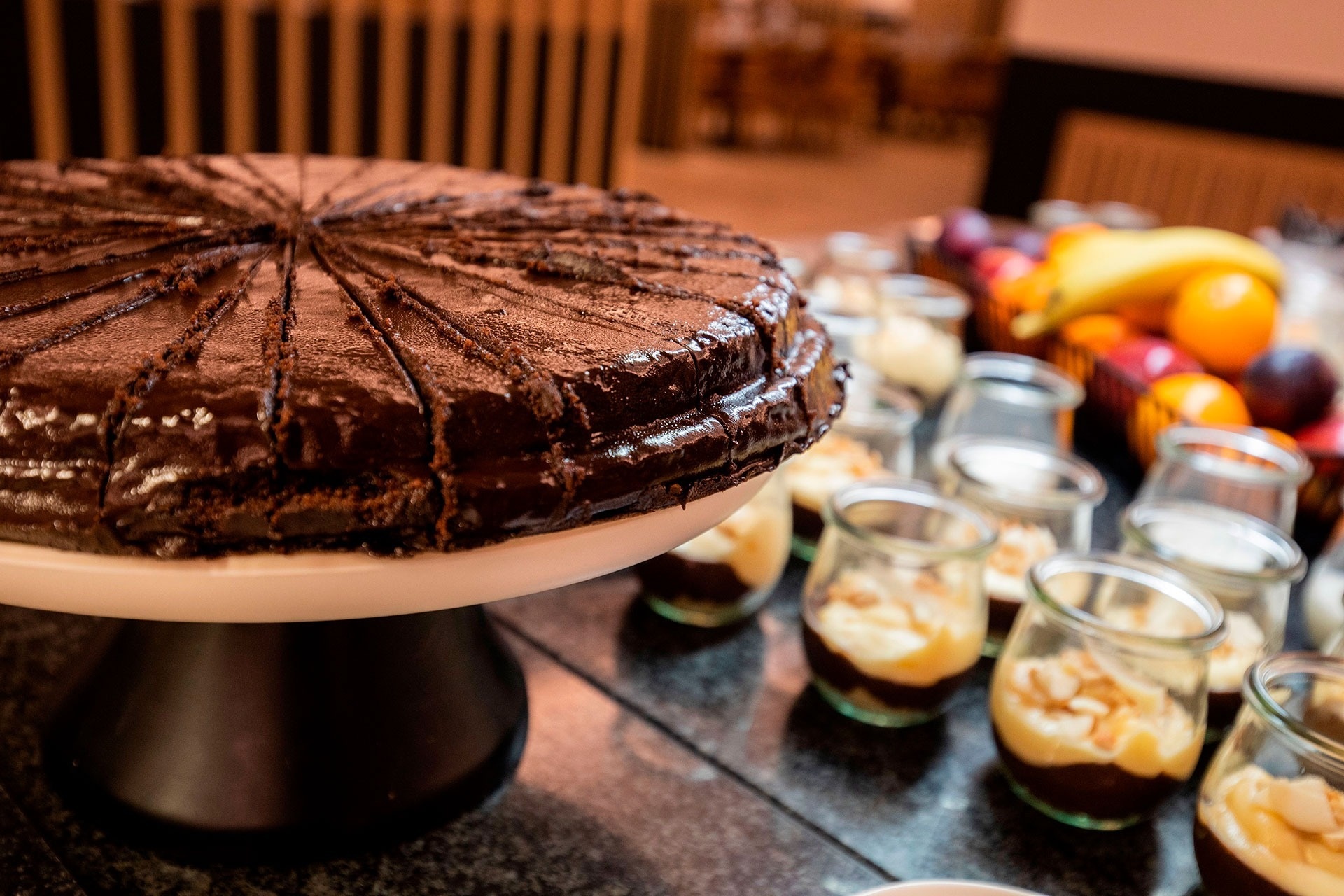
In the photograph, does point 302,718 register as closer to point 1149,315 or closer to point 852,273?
point 852,273

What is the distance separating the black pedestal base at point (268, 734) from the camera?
784 millimetres

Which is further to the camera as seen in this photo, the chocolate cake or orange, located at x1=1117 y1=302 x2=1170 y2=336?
orange, located at x1=1117 y1=302 x2=1170 y2=336

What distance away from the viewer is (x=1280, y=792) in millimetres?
774

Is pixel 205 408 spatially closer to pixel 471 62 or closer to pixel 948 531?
pixel 948 531

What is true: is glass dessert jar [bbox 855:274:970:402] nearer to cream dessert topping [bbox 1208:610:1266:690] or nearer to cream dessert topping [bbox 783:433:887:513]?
cream dessert topping [bbox 783:433:887:513]

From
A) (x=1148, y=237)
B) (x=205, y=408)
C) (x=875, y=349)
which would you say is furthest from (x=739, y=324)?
(x=1148, y=237)

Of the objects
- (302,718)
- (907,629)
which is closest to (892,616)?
(907,629)

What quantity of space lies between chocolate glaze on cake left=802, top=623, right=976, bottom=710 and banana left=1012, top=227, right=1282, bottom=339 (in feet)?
3.44

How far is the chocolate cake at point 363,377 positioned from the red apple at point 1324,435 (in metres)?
0.93

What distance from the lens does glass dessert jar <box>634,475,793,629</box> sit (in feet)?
3.65

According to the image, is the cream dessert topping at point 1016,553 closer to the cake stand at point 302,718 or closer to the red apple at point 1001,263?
the cake stand at point 302,718

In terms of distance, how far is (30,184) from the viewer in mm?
1024

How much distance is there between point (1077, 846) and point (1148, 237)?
147 centimetres

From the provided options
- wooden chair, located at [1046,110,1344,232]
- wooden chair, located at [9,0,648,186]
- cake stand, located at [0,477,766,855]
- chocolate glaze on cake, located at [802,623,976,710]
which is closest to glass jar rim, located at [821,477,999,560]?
chocolate glaze on cake, located at [802,623,976,710]
